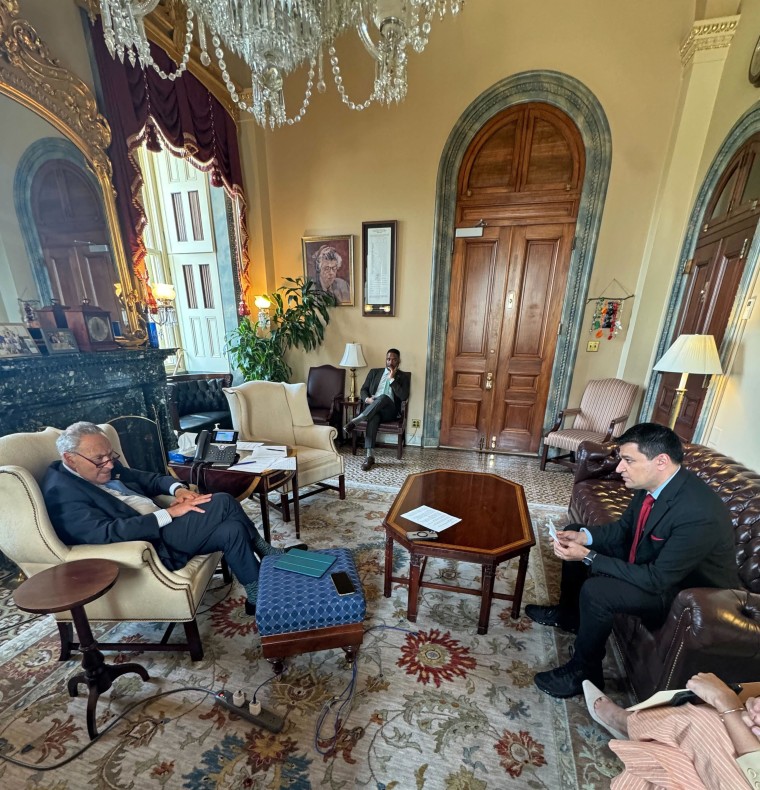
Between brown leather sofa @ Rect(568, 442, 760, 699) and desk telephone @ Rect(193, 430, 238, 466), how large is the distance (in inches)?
88.7

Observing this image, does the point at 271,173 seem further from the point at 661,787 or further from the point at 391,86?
the point at 661,787

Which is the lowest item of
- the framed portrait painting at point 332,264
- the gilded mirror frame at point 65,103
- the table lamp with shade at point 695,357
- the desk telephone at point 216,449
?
the desk telephone at point 216,449

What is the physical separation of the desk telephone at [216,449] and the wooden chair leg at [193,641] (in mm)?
896

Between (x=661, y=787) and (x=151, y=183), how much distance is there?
647 cm

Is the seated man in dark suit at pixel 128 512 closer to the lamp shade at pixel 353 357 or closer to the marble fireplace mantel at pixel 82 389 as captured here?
the marble fireplace mantel at pixel 82 389

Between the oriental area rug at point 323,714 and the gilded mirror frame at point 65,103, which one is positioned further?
the gilded mirror frame at point 65,103

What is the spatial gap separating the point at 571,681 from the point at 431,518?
0.86m

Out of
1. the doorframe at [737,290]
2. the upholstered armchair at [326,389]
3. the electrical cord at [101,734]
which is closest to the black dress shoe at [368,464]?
the upholstered armchair at [326,389]

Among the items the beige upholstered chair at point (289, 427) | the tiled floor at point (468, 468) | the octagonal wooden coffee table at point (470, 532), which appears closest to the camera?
the octagonal wooden coffee table at point (470, 532)

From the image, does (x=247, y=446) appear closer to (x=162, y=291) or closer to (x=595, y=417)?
(x=162, y=291)

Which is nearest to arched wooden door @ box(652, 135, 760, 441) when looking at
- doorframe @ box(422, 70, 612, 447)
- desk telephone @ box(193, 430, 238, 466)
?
doorframe @ box(422, 70, 612, 447)

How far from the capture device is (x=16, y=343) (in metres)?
2.08

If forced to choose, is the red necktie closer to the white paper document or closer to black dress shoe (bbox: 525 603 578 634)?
black dress shoe (bbox: 525 603 578 634)

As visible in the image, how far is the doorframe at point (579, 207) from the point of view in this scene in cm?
321
